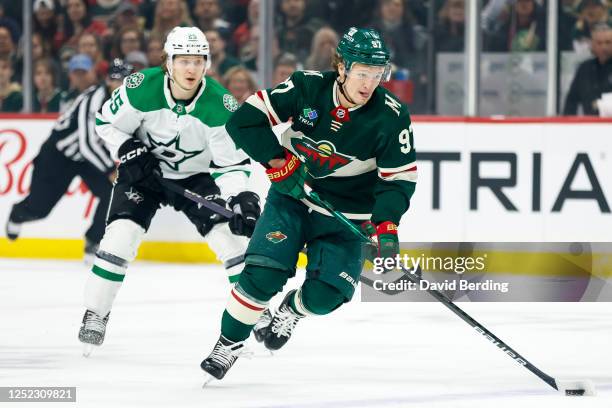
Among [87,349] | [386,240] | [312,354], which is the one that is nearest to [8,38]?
[87,349]

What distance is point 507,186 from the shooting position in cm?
775

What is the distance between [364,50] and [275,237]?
0.64 m

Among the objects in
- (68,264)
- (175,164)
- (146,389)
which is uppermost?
Result: (175,164)

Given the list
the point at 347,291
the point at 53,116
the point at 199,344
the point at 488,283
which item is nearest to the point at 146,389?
the point at 347,291

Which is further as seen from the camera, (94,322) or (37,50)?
(37,50)

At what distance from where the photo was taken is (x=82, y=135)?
841cm

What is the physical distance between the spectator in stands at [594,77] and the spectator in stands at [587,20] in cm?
3

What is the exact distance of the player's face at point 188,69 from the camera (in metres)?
5.27

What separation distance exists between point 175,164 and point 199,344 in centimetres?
69

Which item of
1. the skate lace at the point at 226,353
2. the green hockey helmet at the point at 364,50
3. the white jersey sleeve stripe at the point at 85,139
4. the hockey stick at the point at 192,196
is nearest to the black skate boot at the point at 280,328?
the hockey stick at the point at 192,196

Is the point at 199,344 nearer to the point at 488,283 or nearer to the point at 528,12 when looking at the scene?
the point at 488,283

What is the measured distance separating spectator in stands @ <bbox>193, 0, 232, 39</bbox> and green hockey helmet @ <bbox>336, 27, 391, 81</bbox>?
4088mm

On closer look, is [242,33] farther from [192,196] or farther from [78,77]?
[192,196]

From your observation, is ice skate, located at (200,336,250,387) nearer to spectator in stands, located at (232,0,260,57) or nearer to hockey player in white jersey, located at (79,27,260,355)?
hockey player in white jersey, located at (79,27,260,355)
